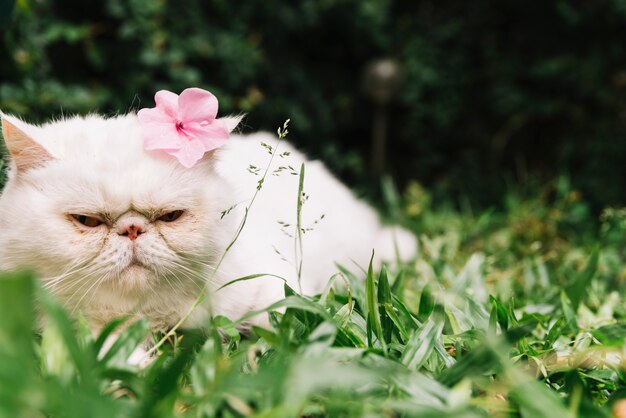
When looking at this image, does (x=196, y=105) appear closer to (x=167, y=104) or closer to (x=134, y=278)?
(x=167, y=104)

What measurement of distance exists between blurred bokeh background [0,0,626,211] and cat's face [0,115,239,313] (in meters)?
1.36

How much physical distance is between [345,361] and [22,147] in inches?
31.6

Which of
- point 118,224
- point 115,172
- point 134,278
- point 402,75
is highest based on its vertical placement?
point 402,75

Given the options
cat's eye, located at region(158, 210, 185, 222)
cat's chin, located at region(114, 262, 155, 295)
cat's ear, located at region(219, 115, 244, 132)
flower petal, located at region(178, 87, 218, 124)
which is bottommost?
cat's chin, located at region(114, 262, 155, 295)

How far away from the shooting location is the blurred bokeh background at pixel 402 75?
2.89 metres

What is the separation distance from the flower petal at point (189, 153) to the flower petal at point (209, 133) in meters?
0.02

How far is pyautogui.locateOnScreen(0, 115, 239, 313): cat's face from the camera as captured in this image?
117 centimetres

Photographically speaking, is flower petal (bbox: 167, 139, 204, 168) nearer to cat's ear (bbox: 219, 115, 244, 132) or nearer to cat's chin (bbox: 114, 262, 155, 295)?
cat's ear (bbox: 219, 115, 244, 132)

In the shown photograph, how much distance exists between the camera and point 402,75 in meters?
3.92

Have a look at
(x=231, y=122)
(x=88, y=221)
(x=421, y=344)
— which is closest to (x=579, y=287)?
(x=421, y=344)

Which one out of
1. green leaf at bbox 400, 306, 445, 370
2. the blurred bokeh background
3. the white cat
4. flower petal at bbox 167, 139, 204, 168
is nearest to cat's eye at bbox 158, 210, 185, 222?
the white cat

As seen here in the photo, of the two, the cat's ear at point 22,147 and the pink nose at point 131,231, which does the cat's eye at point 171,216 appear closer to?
the pink nose at point 131,231

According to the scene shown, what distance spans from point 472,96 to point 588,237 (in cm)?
160

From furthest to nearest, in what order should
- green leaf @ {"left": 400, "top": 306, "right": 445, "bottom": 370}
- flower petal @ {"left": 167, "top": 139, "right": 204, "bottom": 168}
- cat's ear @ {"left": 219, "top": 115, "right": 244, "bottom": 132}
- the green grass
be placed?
cat's ear @ {"left": 219, "top": 115, "right": 244, "bottom": 132}, flower petal @ {"left": 167, "top": 139, "right": 204, "bottom": 168}, green leaf @ {"left": 400, "top": 306, "right": 445, "bottom": 370}, the green grass
